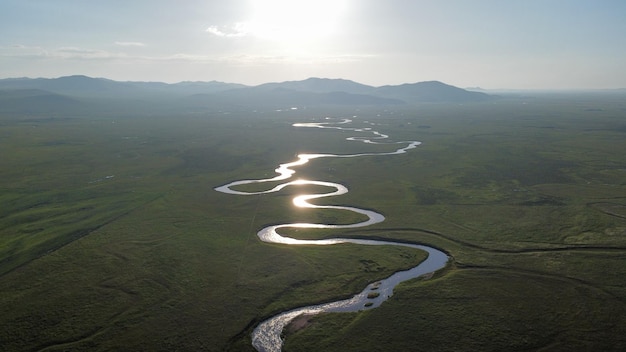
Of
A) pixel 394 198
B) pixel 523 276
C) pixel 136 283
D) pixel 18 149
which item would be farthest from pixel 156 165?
pixel 523 276

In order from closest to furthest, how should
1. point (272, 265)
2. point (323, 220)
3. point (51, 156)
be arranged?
point (272, 265), point (323, 220), point (51, 156)

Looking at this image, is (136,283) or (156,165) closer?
(136,283)

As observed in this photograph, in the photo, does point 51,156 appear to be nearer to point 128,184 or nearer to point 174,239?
point 128,184

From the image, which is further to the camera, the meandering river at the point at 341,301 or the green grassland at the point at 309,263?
the meandering river at the point at 341,301

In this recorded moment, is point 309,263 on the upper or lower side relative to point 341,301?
upper

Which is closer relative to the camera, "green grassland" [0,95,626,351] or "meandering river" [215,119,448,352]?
"green grassland" [0,95,626,351]

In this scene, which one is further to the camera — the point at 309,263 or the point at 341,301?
the point at 309,263

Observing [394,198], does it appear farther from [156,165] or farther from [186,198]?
[156,165]

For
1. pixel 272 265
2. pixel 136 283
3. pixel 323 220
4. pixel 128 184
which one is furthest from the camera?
pixel 128 184
